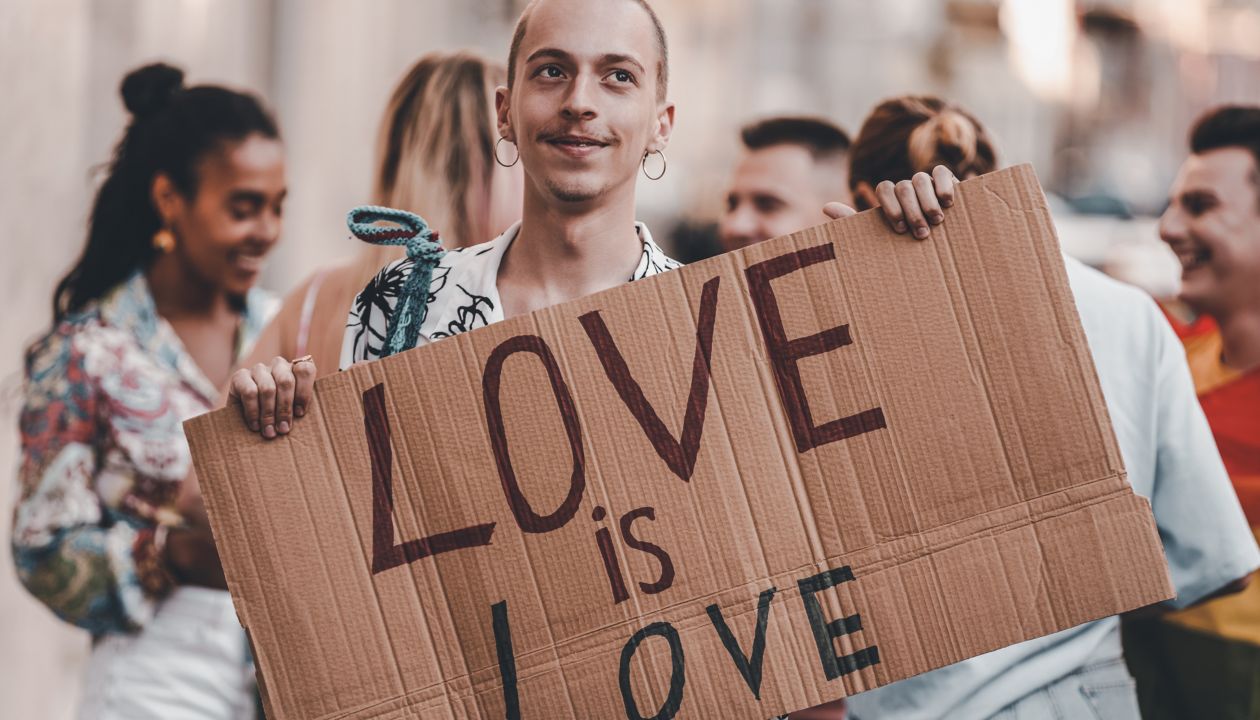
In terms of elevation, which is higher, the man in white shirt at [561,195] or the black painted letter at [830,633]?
the man in white shirt at [561,195]

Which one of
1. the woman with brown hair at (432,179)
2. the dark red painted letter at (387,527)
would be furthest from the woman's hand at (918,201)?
the woman with brown hair at (432,179)

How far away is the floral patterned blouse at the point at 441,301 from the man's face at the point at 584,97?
179 mm

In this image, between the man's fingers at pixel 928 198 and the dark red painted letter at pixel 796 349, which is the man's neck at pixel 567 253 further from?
the man's fingers at pixel 928 198

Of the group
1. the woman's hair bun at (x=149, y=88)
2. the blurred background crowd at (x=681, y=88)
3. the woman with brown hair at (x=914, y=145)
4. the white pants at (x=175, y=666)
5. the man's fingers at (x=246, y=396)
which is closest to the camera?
the man's fingers at (x=246, y=396)

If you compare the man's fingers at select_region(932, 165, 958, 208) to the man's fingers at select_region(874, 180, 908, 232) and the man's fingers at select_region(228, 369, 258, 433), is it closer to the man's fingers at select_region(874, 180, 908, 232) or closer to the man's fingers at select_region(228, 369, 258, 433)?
the man's fingers at select_region(874, 180, 908, 232)

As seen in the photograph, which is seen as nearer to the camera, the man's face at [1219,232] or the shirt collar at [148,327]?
the shirt collar at [148,327]

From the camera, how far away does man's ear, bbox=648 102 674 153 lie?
2047 mm

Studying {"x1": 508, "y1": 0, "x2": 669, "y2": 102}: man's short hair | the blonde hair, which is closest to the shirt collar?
the blonde hair

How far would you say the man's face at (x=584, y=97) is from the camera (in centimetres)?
191

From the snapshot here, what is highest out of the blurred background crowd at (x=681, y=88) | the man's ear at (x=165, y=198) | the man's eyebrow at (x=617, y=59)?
the blurred background crowd at (x=681, y=88)

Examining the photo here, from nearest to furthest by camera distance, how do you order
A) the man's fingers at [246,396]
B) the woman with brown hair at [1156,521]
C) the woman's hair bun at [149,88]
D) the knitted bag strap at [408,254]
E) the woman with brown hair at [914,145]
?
the man's fingers at [246,396] → the knitted bag strap at [408,254] → the woman with brown hair at [1156,521] → the woman with brown hair at [914,145] → the woman's hair bun at [149,88]

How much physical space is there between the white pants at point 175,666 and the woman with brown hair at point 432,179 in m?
0.55

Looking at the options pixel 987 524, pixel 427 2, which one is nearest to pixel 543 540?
pixel 987 524

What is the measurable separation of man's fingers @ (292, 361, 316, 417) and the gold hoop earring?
58.2 inches
